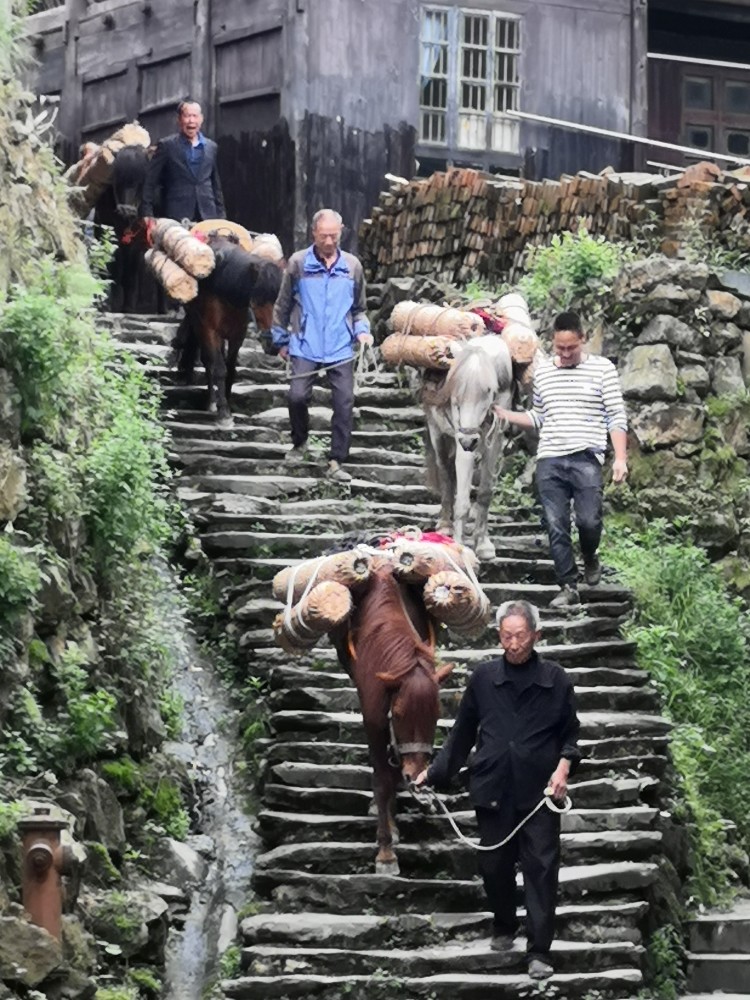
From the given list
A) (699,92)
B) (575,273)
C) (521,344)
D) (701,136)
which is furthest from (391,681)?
(699,92)

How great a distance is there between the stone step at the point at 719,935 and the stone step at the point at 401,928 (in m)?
1.30

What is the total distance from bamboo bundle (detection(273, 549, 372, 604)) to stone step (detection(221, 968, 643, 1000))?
2.05 meters

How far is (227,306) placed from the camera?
20781mm

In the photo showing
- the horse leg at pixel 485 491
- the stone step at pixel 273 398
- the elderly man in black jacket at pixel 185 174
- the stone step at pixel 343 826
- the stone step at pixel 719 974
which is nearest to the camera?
the stone step at pixel 343 826

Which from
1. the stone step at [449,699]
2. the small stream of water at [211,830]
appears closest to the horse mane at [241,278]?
the small stream of water at [211,830]

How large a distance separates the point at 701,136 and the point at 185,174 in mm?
7625

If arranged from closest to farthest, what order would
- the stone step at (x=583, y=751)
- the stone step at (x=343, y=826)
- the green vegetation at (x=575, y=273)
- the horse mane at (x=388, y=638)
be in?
the horse mane at (x=388, y=638)
the stone step at (x=343, y=826)
the stone step at (x=583, y=751)
the green vegetation at (x=575, y=273)

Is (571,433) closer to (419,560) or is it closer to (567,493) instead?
(567,493)

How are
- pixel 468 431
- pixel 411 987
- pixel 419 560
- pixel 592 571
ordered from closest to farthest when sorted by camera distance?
pixel 411 987, pixel 419 560, pixel 468 431, pixel 592 571

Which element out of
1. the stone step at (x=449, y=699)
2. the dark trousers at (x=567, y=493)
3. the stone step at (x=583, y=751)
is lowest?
the stone step at (x=583, y=751)

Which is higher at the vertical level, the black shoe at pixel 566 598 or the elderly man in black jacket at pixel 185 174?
the elderly man in black jacket at pixel 185 174

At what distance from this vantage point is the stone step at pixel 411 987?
46.4 feet

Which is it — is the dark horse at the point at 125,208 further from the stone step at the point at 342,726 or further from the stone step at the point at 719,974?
the stone step at the point at 719,974

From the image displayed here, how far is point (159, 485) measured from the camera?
18641 mm
